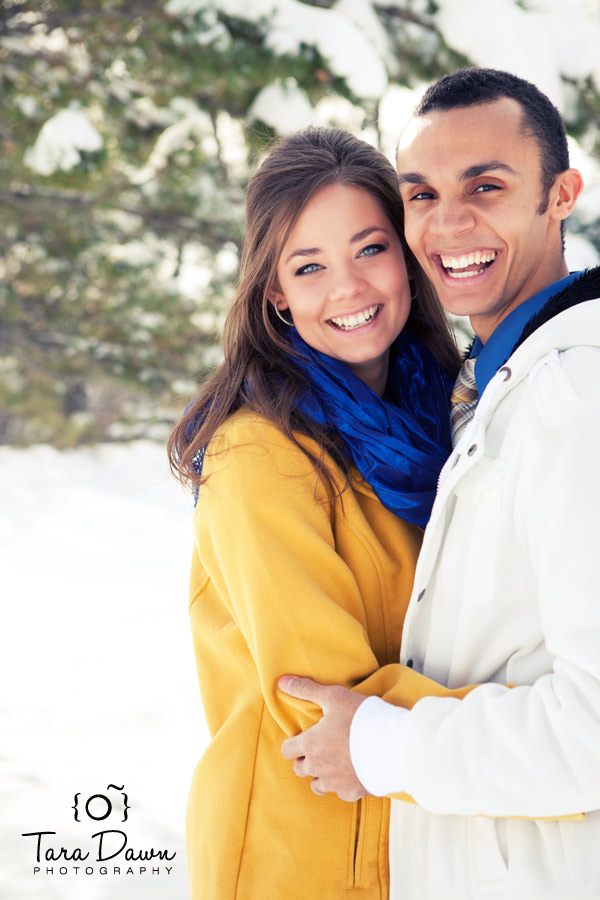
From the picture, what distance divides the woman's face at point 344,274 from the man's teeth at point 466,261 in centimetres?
29

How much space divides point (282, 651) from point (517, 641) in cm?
42

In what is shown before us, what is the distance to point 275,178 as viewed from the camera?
6.65 ft

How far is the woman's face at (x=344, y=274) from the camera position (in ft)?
6.46

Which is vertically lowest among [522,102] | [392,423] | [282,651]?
[282,651]

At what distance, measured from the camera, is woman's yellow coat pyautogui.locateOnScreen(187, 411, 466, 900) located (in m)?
1.52

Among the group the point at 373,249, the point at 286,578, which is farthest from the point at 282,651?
the point at 373,249

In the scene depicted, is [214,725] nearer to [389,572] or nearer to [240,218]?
[389,572]

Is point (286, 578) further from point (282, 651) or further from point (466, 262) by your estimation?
point (466, 262)

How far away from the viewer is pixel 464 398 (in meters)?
1.87

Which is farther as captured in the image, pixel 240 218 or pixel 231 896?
pixel 240 218

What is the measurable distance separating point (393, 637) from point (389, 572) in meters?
0.13

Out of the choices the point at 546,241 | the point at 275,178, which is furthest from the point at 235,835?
the point at 275,178

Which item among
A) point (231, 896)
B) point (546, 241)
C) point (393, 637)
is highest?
point (546, 241)

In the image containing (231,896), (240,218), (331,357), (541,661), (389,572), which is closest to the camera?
(541,661)
